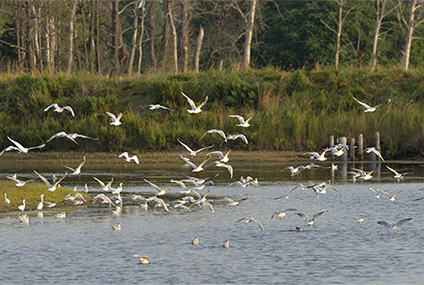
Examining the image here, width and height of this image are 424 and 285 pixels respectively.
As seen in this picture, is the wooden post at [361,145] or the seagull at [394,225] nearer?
the seagull at [394,225]

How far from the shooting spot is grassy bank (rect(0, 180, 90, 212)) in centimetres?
1837

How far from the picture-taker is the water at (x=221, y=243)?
11953 mm

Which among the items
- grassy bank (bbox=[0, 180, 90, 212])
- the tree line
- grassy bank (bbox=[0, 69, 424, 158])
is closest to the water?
grassy bank (bbox=[0, 180, 90, 212])

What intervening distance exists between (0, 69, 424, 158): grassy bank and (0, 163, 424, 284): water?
10952 mm

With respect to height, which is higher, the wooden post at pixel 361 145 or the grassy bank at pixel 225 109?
the grassy bank at pixel 225 109

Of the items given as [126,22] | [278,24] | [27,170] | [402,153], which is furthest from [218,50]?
[27,170]

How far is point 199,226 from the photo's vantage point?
16266 millimetres

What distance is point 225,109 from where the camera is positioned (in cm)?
3506

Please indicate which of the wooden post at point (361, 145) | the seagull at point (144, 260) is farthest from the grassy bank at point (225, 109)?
the seagull at point (144, 260)

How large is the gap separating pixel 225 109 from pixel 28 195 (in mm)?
16887

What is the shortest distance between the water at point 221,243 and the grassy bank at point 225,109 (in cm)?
1095

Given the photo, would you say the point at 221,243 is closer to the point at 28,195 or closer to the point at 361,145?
the point at 28,195

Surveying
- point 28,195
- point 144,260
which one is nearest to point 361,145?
point 28,195

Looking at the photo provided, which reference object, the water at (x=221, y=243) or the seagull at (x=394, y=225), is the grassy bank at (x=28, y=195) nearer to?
the water at (x=221, y=243)
